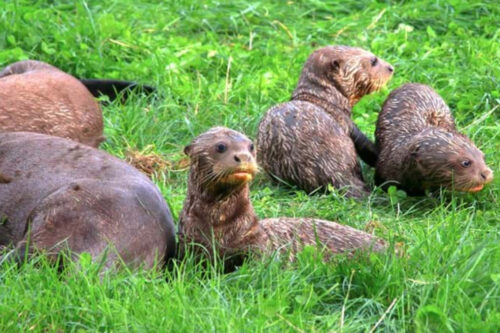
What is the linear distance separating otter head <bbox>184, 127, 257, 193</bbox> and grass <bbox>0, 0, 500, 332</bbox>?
0.41 meters

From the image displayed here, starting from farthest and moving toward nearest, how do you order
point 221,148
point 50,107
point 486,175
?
point 50,107 < point 486,175 < point 221,148

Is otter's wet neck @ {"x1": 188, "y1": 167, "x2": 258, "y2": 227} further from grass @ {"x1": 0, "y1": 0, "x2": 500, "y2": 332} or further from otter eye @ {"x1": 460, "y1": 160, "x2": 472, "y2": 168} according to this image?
otter eye @ {"x1": 460, "y1": 160, "x2": 472, "y2": 168}

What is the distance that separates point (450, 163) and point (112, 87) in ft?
8.94

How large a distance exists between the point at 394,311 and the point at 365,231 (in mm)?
1457

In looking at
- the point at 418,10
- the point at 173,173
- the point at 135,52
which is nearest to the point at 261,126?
the point at 173,173

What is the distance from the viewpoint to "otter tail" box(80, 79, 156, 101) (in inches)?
341

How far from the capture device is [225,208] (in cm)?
584

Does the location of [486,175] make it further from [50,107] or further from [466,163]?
[50,107]

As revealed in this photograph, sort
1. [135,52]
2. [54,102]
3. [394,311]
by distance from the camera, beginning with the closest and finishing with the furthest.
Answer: [394,311], [54,102], [135,52]

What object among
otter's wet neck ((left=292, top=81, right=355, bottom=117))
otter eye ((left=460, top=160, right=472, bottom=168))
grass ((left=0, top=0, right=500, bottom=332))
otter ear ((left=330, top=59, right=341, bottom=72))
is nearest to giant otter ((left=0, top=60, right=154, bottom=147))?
grass ((left=0, top=0, right=500, bottom=332))

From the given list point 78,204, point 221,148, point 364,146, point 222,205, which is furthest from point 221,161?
point 364,146

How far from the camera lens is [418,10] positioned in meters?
10.6

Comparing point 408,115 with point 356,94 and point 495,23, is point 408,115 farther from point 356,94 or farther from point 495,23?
point 495,23

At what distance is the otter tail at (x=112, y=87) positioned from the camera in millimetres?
8664
